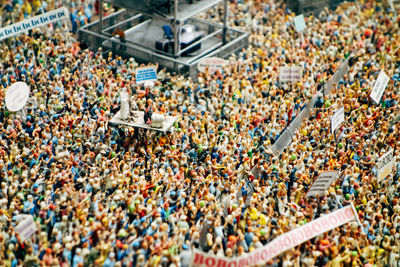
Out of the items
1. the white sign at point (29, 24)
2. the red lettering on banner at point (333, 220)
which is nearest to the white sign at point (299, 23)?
the white sign at point (29, 24)

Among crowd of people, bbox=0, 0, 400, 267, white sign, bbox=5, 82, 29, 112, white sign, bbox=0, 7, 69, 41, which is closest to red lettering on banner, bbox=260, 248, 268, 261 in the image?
crowd of people, bbox=0, 0, 400, 267

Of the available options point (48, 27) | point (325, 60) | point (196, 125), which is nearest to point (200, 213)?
point (196, 125)

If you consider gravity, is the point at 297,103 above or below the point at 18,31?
below

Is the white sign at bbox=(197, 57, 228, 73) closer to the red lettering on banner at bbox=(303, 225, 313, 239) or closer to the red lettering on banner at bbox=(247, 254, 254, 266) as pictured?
the red lettering on banner at bbox=(303, 225, 313, 239)

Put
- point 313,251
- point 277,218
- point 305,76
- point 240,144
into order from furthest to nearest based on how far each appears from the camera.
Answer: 1. point 305,76
2. point 240,144
3. point 277,218
4. point 313,251

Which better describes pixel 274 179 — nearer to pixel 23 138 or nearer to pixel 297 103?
pixel 297 103

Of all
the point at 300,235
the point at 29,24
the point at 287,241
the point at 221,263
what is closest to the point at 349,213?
the point at 300,235

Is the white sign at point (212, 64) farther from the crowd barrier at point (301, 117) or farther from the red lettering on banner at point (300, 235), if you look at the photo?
the red lettering on banner at point (300, 235)

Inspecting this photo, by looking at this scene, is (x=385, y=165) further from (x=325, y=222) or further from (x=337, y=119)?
(x=325, y=222)
